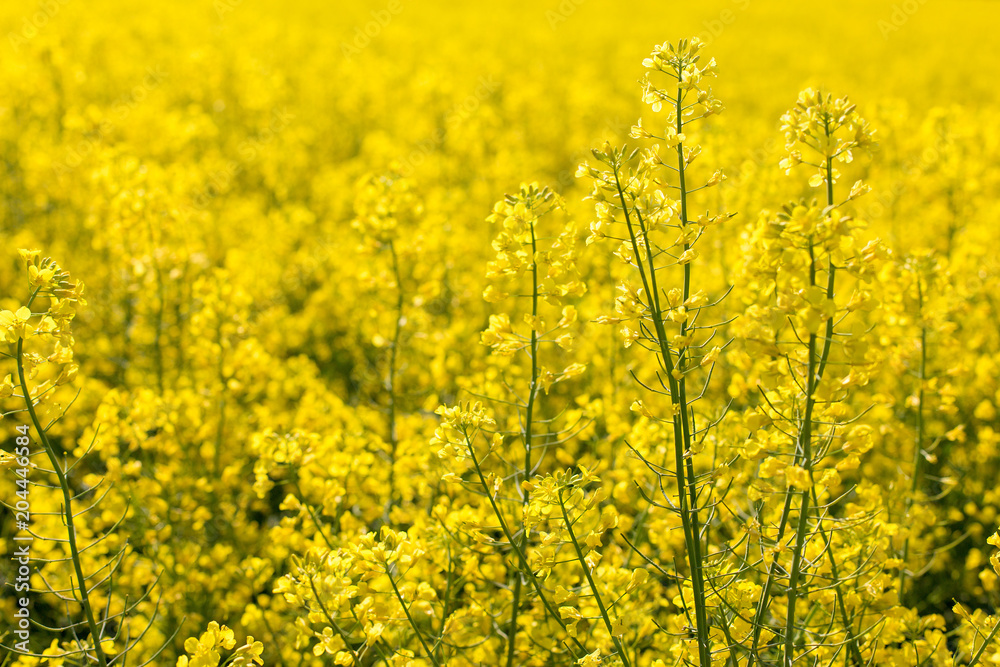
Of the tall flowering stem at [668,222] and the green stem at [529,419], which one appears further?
the green stem at [529,419]

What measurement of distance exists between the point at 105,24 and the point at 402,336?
1100 centimetres

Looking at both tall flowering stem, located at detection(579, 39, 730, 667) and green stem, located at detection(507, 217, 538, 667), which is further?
green stem, located at detection(507, 217, 538, 667)

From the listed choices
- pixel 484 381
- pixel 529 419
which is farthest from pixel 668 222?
pixel 484 381

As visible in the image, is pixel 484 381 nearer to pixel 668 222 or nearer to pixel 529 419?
pixel 529 419

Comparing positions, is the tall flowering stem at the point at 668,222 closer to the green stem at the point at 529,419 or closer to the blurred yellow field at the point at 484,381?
the blurred yellow field at the point at 484,381

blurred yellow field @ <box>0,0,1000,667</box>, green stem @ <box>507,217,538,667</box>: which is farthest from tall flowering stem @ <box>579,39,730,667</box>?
green stem @ <box>507,217,538,667</box>

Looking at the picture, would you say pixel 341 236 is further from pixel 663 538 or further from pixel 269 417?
pixel 663 538

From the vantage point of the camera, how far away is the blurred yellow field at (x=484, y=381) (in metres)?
1.58

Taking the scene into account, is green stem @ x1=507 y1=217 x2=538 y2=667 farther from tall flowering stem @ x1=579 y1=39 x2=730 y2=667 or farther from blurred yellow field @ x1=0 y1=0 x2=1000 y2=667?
tall flowering stem @ x1=579 y1=39 x2=730 y2=667

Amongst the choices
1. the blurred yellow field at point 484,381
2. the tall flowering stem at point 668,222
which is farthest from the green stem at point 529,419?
the tall flowering stem at point 668,222

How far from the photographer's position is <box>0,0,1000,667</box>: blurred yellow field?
158 cm

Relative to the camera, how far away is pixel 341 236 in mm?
5711

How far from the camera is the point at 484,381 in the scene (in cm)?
305

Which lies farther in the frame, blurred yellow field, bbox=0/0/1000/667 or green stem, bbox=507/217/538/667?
green stem, bbox=507/217/538/667
